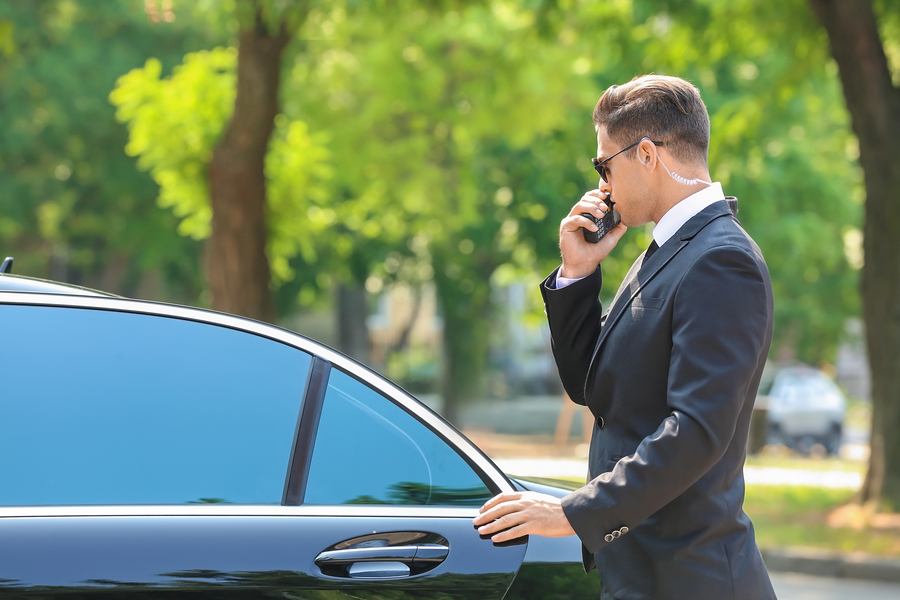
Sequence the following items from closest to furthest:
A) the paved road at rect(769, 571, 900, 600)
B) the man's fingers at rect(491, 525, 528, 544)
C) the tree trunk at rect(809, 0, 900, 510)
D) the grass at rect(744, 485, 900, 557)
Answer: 1. the man's fingers at rect(491, 525, 528, 544)
2. the paved road at rect(769, 571, 900, 600)
3. the grass at rect(744, 485, 900, 557)
4. the tree trunk at rect(809, 0, 900, 510)

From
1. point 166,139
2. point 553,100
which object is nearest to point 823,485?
point 553,100

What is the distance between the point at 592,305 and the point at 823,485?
10382 millimetres

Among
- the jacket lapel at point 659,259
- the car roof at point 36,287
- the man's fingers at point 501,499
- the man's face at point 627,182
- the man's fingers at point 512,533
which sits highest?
the man's face at point 627,182

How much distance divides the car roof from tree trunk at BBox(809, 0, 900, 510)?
777 cm

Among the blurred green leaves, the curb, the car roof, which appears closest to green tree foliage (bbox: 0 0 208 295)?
the blurred green leaves

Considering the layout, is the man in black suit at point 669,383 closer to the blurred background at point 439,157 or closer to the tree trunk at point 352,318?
the blurred background at point 439,157

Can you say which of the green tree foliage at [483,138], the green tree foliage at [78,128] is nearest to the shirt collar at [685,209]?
the green tree foliage at [483,138]

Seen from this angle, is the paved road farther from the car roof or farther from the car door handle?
the car roof

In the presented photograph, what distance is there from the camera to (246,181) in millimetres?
9367

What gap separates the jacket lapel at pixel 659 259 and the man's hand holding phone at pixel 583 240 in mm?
135

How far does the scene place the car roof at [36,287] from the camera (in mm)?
2271

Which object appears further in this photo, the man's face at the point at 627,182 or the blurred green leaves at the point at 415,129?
the blurred green leaves at the point at 415,129

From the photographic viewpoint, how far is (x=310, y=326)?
1312 inches

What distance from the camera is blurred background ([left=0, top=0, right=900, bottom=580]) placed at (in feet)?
30.8
